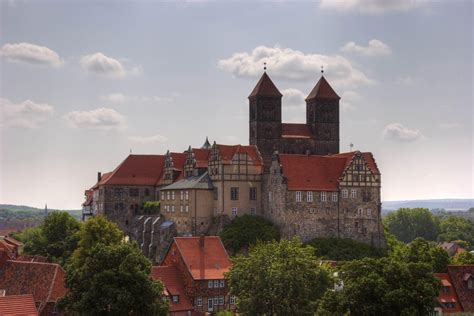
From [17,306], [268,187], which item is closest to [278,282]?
[17,306]

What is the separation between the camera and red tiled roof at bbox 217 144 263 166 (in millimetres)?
103681

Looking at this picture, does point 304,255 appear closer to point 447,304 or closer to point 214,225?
point 447,304

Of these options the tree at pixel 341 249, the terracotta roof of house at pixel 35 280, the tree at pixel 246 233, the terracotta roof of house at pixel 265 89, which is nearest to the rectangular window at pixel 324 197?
the tree at pixel 341 249

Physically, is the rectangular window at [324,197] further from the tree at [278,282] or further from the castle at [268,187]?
the tree at [278,282]

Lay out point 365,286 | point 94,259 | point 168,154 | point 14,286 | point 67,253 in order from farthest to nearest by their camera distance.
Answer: point 168,154, point 67,253, point 14,286, point 94,259, point 365,286

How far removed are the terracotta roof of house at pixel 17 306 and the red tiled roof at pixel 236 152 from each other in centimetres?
4920

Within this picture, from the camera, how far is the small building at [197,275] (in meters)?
74.0

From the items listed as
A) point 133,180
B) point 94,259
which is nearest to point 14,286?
point 94,259

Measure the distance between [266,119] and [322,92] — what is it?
9.35m

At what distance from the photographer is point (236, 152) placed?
341 ft

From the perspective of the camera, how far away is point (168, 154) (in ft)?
387

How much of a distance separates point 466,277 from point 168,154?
5091 centimetres

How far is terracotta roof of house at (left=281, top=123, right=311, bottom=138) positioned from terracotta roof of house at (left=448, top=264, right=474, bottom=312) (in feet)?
133

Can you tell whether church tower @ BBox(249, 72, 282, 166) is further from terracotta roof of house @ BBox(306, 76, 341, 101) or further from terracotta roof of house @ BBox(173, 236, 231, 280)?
terracotta roof of house @ BBox(173, 236, 231, 280)
